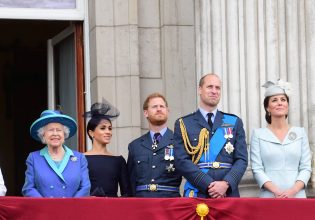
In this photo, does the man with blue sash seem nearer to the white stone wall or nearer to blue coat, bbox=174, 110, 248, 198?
blue coat, bbox=174, 110, 248, 198

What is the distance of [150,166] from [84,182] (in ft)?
2.55

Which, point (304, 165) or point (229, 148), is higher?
point (229, 148)

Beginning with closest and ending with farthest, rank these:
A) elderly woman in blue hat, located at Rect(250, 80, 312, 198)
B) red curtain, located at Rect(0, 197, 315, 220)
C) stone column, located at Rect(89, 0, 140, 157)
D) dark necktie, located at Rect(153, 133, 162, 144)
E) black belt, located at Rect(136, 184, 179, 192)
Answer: red curtain, located at Rect(0, 197, 315, 220), elderly woman in blue hat, located at Rect(250, 80, 312, 198), black belt, located at Rect(136, 184, 179, 192), dark necktie, located at Rect(153, 133, 162, 144), stone column, located at Rect(89, 0, 140, 157)

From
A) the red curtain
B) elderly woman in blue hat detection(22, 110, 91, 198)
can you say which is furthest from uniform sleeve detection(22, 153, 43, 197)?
the red curtain

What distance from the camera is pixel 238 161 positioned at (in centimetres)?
1046

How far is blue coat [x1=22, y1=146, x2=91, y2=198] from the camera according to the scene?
10289 millimetres

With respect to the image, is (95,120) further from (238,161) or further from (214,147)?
(238,161)

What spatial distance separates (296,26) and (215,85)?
2575 millimetres

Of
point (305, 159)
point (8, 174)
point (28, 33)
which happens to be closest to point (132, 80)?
point (305, 159)

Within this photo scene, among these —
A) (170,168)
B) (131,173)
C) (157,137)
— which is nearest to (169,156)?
(170,168)

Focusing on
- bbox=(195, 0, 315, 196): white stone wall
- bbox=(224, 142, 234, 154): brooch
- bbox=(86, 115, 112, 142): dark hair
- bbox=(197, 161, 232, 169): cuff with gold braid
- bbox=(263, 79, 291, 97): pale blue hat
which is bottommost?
bbox=(197, 161, 232, 169): cuff with gold braid

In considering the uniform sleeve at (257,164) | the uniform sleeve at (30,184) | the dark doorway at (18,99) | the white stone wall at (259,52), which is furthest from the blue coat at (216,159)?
the dark doorway at (18,99)

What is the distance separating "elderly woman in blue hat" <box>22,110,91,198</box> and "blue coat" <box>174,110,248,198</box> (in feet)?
2.86

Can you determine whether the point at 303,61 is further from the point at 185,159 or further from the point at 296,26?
the point at 185,159
